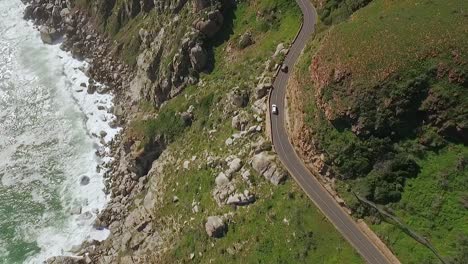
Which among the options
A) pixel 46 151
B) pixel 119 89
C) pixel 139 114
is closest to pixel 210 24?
pixel 139 114

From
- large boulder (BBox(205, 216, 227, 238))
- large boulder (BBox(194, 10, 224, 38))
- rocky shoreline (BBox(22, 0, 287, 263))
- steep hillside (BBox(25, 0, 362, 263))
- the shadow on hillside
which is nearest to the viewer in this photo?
steep hillside (BBox(25, 0, 362, 263))

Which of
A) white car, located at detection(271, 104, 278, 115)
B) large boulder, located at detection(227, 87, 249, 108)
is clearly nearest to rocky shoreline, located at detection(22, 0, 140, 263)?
large boulder, located at detection(227, 87, 249, 108)

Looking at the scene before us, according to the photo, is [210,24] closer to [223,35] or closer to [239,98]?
[223,35]

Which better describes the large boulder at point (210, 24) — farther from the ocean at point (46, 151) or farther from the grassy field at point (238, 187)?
the ocean at point (46, 151)

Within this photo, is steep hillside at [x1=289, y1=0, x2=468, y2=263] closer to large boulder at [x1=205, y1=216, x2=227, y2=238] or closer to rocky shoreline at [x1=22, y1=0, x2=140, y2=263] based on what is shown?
large boulder at [x1=205, y1=216, x2=227, y2=238]

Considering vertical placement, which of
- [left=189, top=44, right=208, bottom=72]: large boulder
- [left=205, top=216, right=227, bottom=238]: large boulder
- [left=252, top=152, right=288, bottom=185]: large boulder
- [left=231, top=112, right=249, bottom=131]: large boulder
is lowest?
[left=205, top=216, right=227, bottom=238]: large boulder

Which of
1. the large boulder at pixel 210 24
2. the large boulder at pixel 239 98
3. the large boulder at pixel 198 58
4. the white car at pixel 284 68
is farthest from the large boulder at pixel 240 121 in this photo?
the large boulder at pixel 210 24

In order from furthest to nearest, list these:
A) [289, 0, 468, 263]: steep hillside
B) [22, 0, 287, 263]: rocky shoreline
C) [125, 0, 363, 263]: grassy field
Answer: [22, 0, 287, 263]: rocky shoreline
[125, 0, 363, 263]: grassy field
[289, 0, 468, 263]: steep hillside
